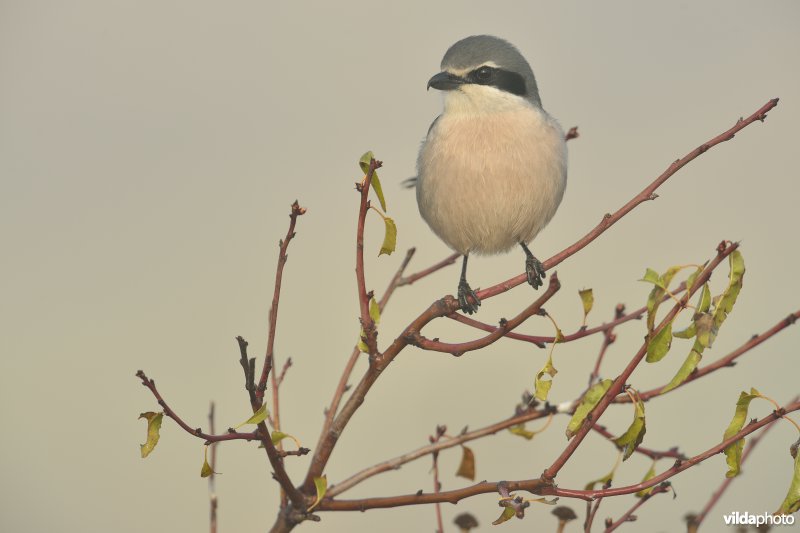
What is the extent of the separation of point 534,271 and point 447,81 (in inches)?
31.1

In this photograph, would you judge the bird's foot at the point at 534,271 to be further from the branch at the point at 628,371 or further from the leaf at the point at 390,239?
the branch at the point at 628,371

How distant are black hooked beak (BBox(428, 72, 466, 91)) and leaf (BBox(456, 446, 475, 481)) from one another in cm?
140

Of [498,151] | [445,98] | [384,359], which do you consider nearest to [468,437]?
[384,359]

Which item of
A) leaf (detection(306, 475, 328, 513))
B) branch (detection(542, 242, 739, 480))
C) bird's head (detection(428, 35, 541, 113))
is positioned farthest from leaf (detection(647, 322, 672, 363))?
bird's head (detection(428, 35, 541, 113))

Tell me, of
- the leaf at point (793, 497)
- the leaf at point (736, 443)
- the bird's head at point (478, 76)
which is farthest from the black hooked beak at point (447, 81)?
the leaf at point (793, 497)

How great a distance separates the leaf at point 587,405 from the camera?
5.15 feet

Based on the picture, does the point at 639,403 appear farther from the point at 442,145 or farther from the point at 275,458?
the point at 442,145

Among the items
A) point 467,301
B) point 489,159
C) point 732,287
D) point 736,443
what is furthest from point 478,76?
point 736,443

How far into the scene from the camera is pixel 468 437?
6.57 ft

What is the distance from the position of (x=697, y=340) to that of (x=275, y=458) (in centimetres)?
88

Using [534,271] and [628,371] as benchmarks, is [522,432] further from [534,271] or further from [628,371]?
[534,271]

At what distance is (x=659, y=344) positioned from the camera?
1.49m

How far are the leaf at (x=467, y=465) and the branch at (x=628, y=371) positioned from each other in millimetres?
692

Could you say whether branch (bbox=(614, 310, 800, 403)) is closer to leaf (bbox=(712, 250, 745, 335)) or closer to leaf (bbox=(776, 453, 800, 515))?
leaf (bbox=(712, 250, 745, 335))
